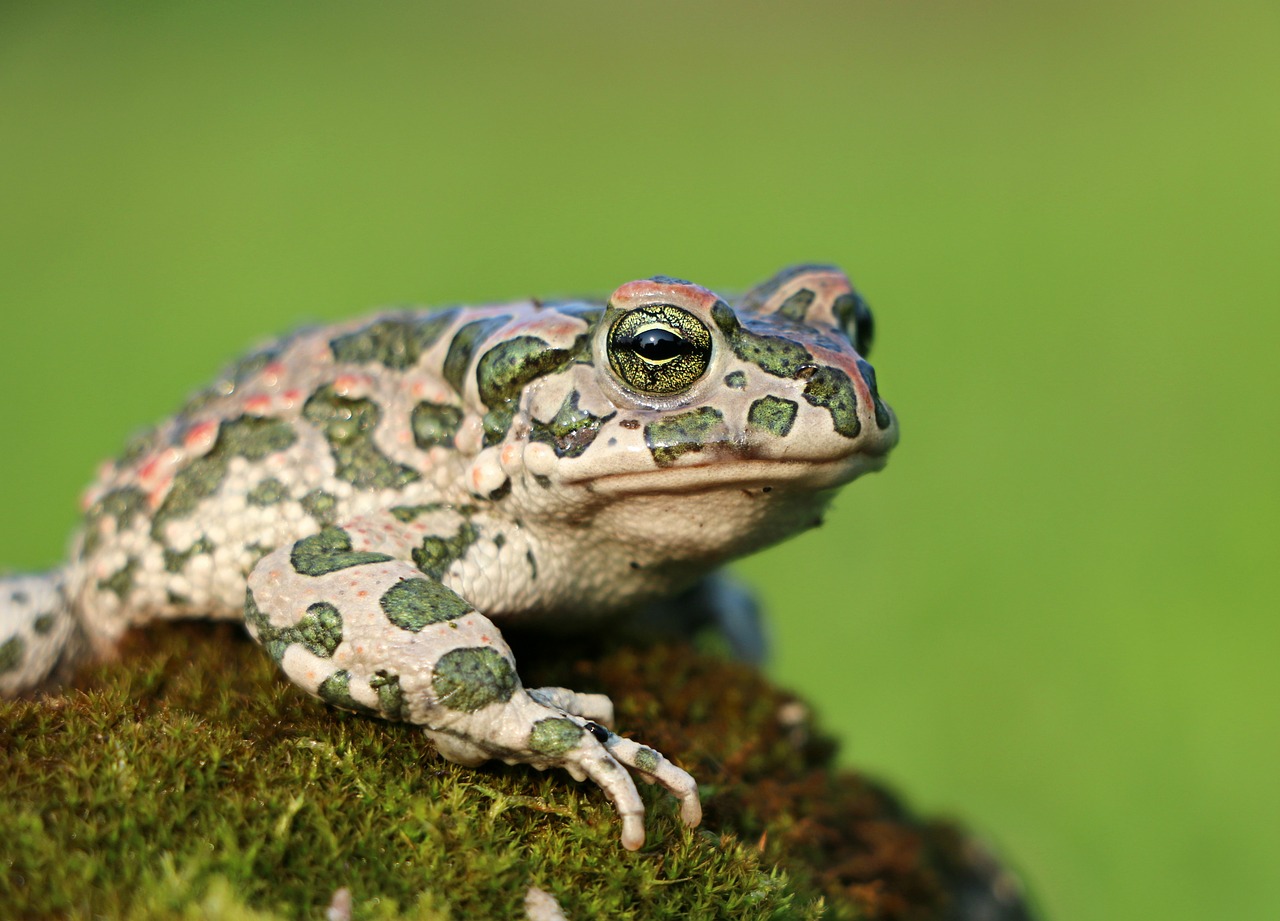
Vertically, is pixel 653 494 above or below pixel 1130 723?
above

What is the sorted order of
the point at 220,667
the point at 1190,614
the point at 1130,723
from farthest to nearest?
the point at 1190,614 → the point at 1130,723 → the point at 220,667

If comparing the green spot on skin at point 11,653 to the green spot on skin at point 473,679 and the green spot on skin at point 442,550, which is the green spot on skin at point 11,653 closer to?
the green spot on skin at point 442,550

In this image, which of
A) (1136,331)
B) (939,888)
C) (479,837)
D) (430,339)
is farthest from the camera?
(1136,331)

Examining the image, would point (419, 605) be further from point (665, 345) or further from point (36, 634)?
point (36, 634)

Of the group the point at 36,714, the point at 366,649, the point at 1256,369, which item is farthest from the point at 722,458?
the point at 1256,369

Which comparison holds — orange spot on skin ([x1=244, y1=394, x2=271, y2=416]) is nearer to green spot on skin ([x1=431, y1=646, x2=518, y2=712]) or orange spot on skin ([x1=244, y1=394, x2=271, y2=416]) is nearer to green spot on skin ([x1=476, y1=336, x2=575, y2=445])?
green spot on skin ([x1=476, y1=336, x2=575, y2=445])

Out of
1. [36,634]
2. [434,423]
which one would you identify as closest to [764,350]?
[434,423]

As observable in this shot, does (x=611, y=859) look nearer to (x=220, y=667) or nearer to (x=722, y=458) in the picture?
(x=722, y=458)
